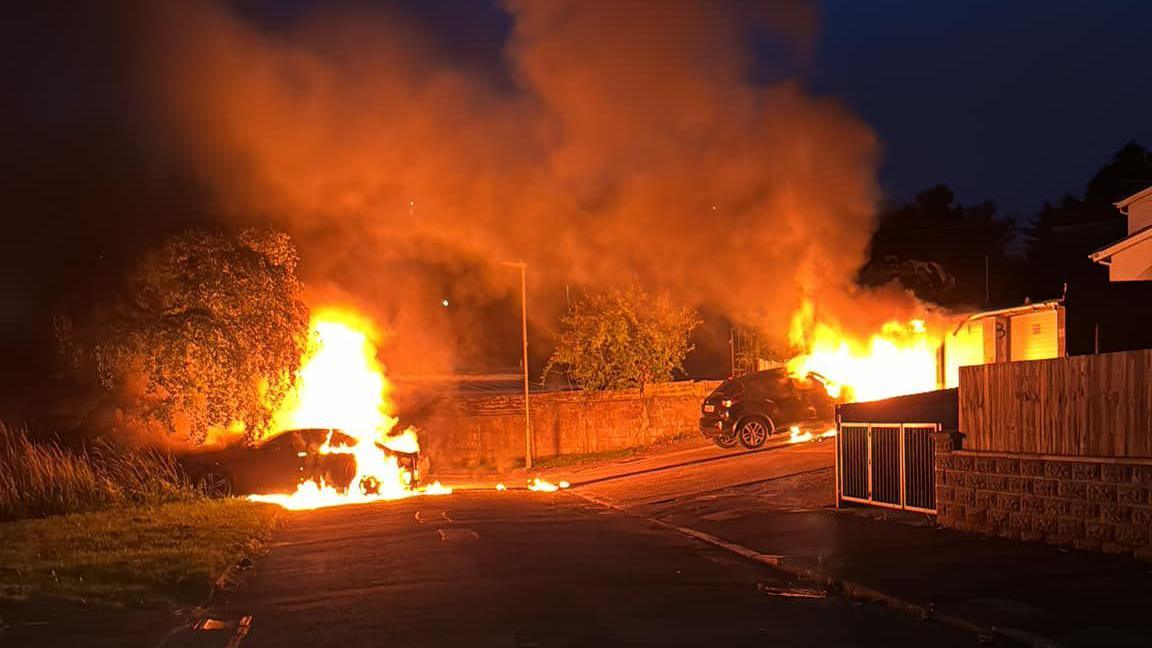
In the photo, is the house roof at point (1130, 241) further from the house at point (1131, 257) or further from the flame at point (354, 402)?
the flame at point (354, 402)

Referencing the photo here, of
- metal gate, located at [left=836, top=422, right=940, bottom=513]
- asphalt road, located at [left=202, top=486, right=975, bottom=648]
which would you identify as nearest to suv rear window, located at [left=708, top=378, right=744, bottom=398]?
metal gate, located at [left=836, top=422, right=940, bottom=513]

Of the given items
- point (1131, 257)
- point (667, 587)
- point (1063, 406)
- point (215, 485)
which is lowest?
point (215, 485)

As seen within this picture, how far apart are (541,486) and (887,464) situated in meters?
11.6

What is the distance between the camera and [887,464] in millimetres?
16594

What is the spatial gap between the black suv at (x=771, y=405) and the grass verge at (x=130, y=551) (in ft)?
35.4

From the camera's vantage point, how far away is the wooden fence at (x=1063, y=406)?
38.3 ft

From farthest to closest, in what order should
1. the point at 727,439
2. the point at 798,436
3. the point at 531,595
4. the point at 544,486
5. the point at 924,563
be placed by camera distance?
the point at 798,436 < the point at 727,439 < the point at 544,486 < the point at 924,563 < the point at 531,595

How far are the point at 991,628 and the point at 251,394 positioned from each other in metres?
20.4

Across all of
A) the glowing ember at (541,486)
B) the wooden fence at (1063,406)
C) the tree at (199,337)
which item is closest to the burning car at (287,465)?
the tree at (199,337)

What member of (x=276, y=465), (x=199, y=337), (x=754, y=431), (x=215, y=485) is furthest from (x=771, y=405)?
(x=199, y=337)

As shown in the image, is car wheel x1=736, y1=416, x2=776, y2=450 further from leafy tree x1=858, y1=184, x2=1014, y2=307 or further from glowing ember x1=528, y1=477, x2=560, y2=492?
leafy tree x1=858, y1=184, x2=1014, y2=307

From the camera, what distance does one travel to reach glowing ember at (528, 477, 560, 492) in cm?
2623

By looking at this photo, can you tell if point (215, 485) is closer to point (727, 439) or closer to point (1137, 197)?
point (727, 439)

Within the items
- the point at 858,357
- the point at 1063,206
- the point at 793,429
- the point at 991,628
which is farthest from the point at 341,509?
the point at 1063,206
